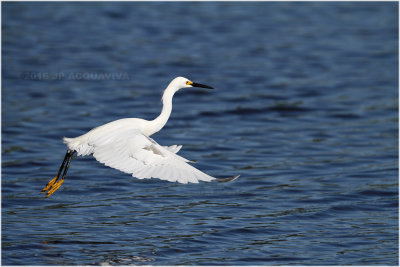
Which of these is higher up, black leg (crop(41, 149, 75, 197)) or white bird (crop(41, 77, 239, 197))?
white bird (crop(41, 77, 239, 197))

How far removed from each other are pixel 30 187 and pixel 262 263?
4497 millimetres

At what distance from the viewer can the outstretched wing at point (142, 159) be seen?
26.7ft

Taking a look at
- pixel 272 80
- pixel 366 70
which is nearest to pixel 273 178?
pixel 272 80

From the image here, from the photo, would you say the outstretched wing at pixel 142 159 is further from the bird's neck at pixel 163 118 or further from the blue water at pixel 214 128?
the blue water at pixel 214 128

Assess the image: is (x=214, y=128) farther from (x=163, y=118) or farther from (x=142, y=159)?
(x=142, y=159)

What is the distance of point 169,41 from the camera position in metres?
22.6

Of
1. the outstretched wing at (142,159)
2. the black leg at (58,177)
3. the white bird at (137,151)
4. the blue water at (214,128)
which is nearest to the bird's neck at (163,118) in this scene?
the white bird at (137,151)

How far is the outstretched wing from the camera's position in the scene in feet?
26.7

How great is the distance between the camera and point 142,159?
851 cm

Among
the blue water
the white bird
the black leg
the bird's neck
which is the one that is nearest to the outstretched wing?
the white bird

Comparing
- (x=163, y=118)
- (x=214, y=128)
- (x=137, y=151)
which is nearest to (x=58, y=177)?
(x=163, y=118)

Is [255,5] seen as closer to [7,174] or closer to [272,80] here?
[272,80]

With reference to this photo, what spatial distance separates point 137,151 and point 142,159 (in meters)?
0.13

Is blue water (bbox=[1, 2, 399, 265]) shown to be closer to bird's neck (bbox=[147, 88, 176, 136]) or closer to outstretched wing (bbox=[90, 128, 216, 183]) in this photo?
outstretched wing (bbox=[90, 128, 216, 183])
